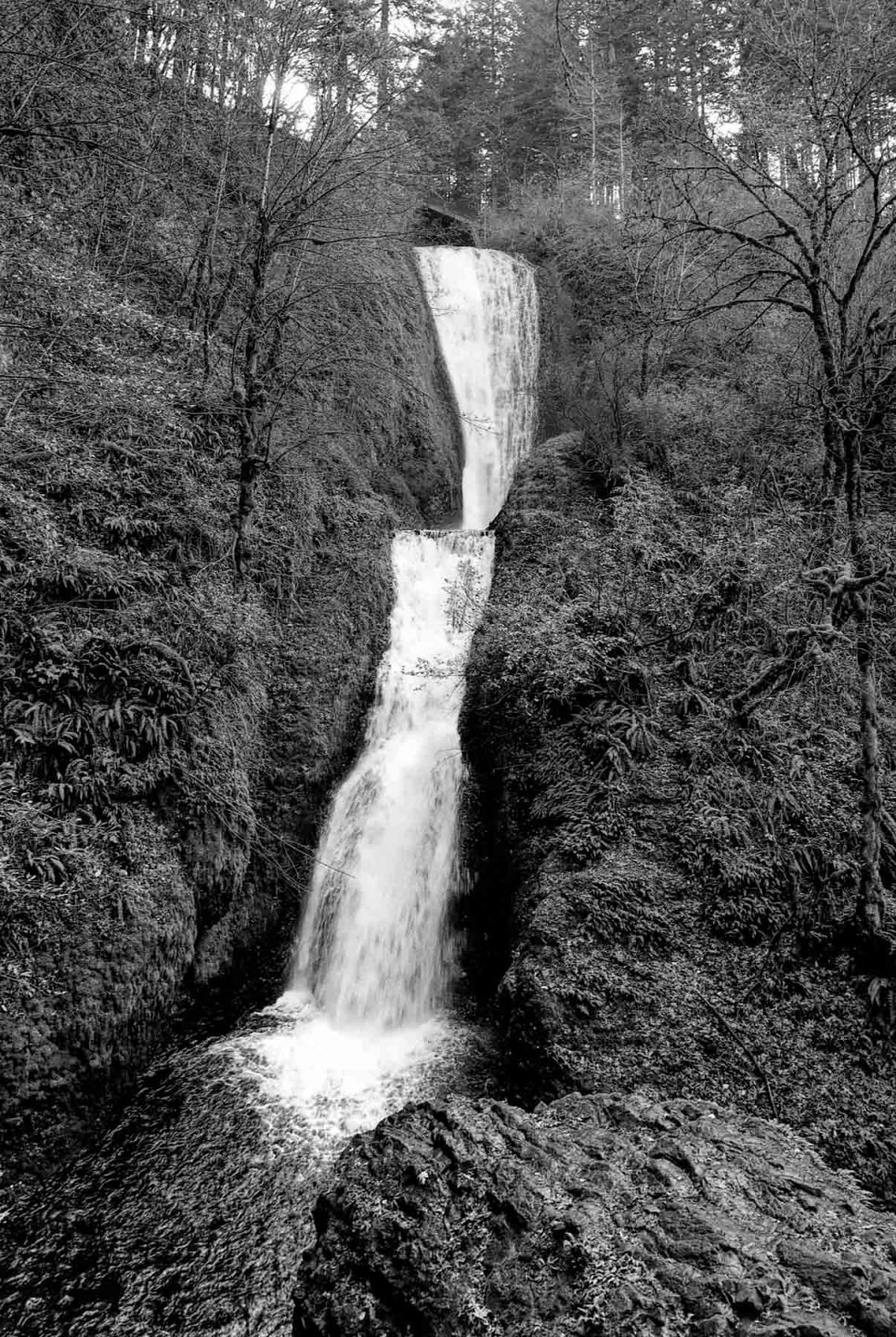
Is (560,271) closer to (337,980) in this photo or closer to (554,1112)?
(337,980)

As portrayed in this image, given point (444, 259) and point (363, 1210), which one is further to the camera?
point (444, 259)

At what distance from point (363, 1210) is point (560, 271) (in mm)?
21193

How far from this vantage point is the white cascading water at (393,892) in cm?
634

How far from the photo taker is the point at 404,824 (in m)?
8.70

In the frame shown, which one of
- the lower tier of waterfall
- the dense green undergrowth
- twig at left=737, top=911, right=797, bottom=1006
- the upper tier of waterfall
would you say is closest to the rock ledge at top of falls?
the dense green undergrowth

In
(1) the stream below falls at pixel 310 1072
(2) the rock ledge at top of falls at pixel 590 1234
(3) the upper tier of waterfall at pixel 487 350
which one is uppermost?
(3) the upper tier of waterfall at pixel 487 350

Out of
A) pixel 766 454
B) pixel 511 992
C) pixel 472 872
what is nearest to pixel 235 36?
pixel 766 454

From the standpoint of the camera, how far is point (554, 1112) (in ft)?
13.1

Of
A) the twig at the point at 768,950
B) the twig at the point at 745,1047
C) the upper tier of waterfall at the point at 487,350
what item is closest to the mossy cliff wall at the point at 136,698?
the twig at the point at 745,1047

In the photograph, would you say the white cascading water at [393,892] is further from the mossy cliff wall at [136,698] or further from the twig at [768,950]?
the twig at [768,950]

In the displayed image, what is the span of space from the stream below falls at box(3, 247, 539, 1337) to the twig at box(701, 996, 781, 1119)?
2204mm

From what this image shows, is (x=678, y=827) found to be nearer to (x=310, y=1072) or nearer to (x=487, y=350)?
(x=310, y=1072)

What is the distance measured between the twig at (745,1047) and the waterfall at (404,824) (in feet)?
10.7

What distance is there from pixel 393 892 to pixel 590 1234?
18.1ft
